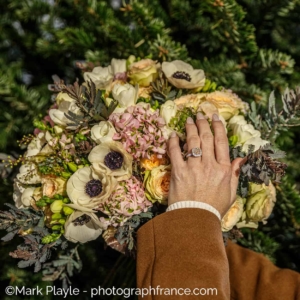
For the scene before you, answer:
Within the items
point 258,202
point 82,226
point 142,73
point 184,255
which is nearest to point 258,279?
point 258,202

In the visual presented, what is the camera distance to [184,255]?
2.41 feet

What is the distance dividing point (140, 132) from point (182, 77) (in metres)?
0.18

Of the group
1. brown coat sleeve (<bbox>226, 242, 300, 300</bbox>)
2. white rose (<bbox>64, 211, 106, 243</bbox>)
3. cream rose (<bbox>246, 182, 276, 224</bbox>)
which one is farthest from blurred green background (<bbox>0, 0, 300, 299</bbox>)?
white rose (<bbox>64, 211, 106, 243</bbox>)

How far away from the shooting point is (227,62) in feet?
3.66

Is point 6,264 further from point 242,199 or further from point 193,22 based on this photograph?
point 193,22

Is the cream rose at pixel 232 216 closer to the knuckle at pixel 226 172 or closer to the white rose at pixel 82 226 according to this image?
the knuckle at pixel 226 172

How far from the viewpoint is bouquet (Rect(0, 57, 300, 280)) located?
0.80 m

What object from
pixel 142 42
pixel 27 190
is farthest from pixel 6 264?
pixel 142 42

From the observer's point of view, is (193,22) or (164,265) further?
(193,22)

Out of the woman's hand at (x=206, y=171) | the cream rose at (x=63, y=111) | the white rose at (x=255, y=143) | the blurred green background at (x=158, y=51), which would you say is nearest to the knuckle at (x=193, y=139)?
the woman's hand at (x=206, y=171)

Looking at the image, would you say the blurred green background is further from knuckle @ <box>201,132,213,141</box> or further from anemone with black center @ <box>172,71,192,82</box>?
knuckle @ <box>201,132,213,141</box>

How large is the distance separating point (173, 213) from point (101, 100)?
0.28 metres

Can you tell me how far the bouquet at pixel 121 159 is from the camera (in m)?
0.80

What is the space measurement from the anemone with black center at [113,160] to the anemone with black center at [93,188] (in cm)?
5
